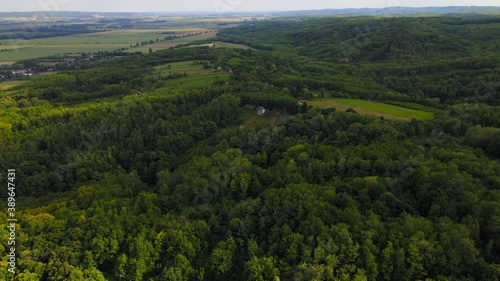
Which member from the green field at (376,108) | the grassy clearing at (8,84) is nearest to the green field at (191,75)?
the green field at (376,108)

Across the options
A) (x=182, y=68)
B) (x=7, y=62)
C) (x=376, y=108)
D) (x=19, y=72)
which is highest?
(x=7, y=62)

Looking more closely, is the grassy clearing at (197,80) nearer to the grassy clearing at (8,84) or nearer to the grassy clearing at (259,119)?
the grassy clearing at (259,119)

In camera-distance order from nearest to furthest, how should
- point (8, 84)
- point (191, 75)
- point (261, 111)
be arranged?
point (261, 111), point (191, 75), point (8, 84)

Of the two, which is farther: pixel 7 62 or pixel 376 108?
pixel 7 62

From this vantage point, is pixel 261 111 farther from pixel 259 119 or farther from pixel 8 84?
pixel 8 84

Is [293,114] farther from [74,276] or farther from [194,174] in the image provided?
[74,276]

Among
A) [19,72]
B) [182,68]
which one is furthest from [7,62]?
[182,68]

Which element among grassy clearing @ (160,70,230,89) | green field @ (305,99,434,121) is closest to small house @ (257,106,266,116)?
green field @ (305,99,434,121)

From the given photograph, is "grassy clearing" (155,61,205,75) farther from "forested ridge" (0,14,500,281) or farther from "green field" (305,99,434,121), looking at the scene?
"green field" (305,99,434,121)
